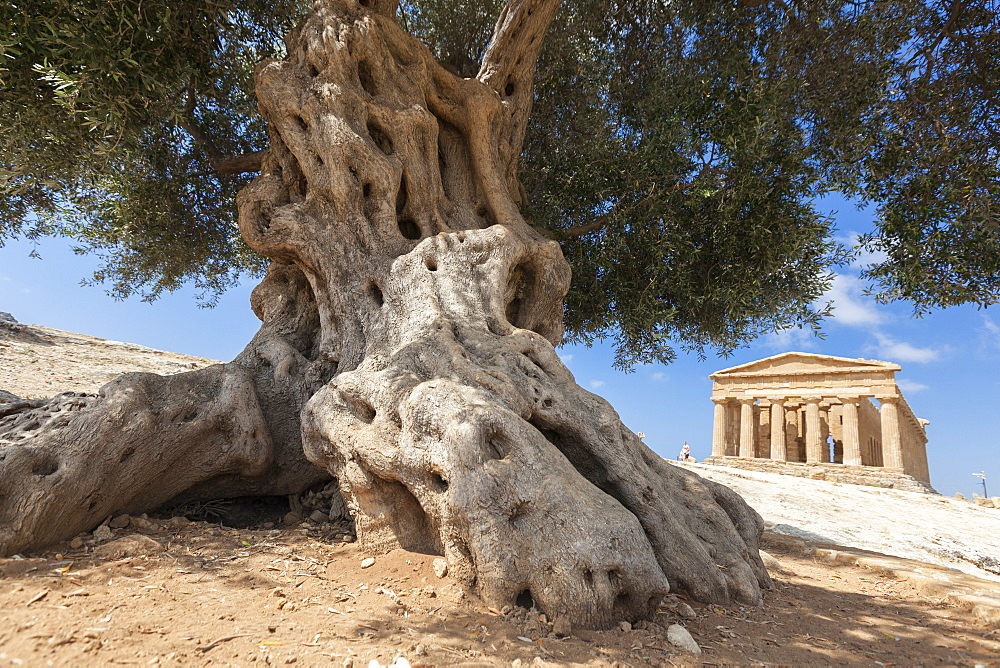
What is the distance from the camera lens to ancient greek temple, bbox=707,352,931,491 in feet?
105

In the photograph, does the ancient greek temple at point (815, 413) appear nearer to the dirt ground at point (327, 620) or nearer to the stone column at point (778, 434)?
the stone column at point (778, 434)

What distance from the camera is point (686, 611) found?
13.7ft

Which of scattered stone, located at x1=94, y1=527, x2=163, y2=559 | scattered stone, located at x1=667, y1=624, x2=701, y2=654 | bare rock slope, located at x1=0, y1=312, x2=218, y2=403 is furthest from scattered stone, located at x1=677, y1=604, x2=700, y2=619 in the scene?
bare rock slope, located at x1=0, y1=312, x2=218, y2=403

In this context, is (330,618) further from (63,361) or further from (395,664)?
(63,361)

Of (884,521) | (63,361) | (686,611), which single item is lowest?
(686,611)

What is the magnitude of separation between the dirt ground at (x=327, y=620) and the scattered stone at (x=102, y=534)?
11 cm

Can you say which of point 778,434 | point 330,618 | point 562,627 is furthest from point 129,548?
point 778,434

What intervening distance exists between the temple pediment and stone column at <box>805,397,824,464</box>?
2048 mm

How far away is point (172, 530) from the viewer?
16.9 ft

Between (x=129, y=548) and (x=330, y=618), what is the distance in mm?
2246

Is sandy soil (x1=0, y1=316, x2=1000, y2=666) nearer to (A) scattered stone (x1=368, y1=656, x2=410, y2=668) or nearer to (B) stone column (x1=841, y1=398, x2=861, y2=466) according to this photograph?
(A) scattered stone (x1=368, y1=656, x2=410, y2=668)

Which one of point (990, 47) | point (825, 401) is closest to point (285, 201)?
point (990, 47)

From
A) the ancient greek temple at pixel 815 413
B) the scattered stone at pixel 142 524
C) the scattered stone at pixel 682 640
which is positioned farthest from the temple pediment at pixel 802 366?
the scattered stone at pixel 142 524

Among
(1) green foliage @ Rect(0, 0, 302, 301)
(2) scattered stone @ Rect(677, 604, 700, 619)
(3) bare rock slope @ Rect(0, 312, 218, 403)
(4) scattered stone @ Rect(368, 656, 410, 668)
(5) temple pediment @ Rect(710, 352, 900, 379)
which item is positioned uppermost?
(5) temple pediment @ Rect(710, 352, 900, 379)
